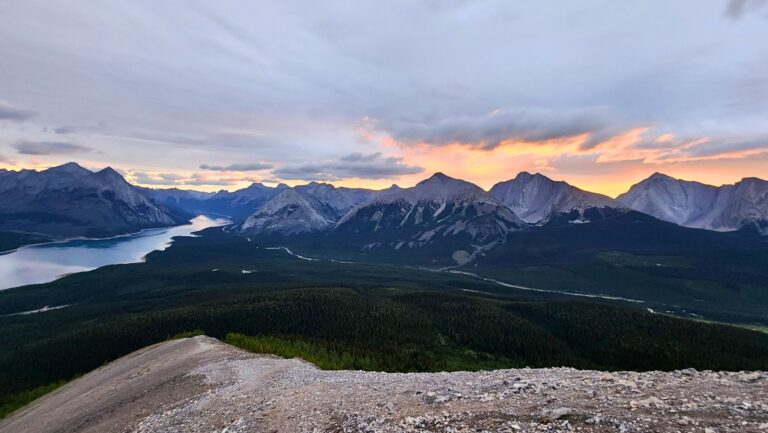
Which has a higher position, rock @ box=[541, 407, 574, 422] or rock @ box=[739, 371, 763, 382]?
rock @ box=[739, 371, 763, 382]

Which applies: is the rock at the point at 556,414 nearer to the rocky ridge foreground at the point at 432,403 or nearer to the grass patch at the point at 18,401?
the rocky ridge foreground at the point at 432,403

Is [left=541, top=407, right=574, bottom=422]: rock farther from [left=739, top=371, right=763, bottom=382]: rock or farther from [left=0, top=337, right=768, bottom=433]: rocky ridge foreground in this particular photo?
[left=739, top=371, right=763, bottom=382]: rock

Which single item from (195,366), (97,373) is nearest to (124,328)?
(97,373)

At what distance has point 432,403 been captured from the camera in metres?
27.8

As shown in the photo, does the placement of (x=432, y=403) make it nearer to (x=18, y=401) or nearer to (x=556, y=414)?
(x=556, y=414)

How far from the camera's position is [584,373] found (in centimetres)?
3253

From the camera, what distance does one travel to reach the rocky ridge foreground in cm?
2150

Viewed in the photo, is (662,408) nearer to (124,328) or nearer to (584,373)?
(584,373)

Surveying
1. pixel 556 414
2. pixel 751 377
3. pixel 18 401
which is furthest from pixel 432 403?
pixel 18 401

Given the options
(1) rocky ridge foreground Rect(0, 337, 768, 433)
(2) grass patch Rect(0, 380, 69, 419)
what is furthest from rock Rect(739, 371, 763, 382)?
(2) grass patch Rect(0, 380, 69, 419)

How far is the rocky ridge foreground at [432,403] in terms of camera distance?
21.5 meters

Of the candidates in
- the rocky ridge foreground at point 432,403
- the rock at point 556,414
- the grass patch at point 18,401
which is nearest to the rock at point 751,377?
the rocky ridge foreground at point 432,403

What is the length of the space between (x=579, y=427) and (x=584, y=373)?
1327 cm

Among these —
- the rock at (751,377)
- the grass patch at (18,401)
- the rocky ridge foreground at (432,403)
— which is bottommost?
the grass patch at (18,401)
